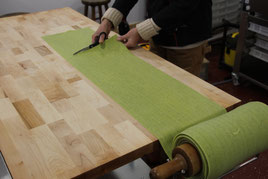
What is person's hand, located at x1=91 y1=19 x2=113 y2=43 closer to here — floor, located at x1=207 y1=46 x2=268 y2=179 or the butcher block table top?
the butcher block table top

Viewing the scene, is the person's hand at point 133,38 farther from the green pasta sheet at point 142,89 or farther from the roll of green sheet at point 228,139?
the roll of green sheet at point 228,139

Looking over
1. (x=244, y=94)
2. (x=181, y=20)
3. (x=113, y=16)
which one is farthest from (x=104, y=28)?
(x=244, y=94)

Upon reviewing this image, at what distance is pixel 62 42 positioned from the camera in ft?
4.77

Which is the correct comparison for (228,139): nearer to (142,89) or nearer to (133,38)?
(142,89)

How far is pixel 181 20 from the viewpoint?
1329 mm

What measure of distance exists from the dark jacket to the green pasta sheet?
224 mm

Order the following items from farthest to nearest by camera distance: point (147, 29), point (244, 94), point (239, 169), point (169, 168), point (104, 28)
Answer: point (244, 94) → point (239, 169) → point (104, 28) → point (147, 29) → point (169, 168)

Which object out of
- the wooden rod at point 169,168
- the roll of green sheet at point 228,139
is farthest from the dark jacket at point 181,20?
the wooden rod at point 169,168

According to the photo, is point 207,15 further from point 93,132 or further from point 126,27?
point 93,132

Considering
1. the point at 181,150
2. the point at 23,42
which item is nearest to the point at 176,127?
the point at 181,150

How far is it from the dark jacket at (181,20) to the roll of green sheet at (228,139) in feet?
2.04

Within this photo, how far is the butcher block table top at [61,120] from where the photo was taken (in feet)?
2.46

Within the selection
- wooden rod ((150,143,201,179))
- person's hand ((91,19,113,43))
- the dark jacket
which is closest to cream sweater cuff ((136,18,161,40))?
the dark jacket

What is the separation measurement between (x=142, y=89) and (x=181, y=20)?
18.4 inches
